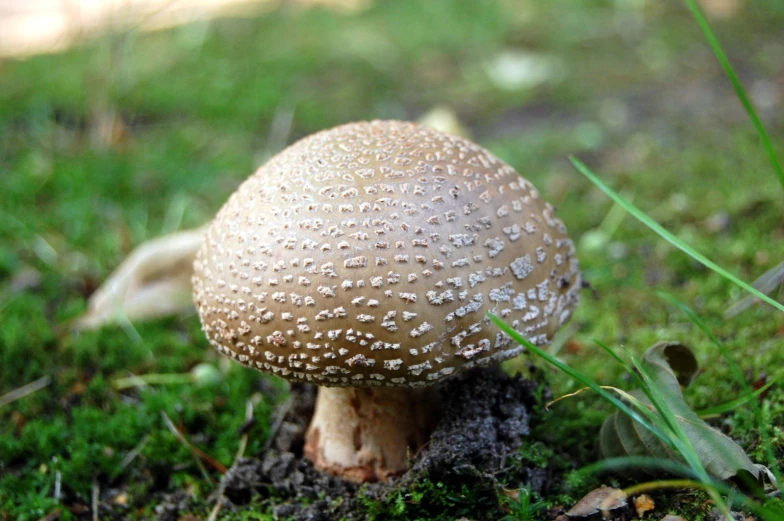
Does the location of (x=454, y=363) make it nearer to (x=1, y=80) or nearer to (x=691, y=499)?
(x=691, y=499)

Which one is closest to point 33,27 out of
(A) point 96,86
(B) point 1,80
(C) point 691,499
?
(B) point 1,80

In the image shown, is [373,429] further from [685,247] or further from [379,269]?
[685,247]

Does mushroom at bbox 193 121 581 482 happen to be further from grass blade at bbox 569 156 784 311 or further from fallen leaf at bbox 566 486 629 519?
fallen leaf at bbox 566 486 629 519

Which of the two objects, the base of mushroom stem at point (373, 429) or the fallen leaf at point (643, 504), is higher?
the fallen leaf at point (643, 504)

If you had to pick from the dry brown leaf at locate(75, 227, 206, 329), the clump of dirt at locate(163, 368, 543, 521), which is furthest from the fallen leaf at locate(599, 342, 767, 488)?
the dry brown leaf at locate(75, 227, 206, 329)

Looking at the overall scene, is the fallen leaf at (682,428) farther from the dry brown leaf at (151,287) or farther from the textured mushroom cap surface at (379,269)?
the dry brown leaf at (151,287)

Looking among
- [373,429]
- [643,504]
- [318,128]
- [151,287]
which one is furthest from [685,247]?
[318,128]

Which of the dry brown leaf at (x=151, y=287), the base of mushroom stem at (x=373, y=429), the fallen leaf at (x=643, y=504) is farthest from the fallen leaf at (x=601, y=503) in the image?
the dry brown leaf at (x=151, y=287)
